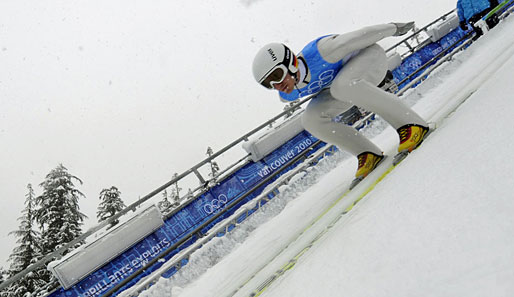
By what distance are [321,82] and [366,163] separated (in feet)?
3.12

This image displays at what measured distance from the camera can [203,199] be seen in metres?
8.19

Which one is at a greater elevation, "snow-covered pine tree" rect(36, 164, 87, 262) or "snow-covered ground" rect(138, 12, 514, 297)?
"snow-covered pine tree" rect(36, 164, 87, 262)

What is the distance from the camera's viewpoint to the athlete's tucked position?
3.22 meters

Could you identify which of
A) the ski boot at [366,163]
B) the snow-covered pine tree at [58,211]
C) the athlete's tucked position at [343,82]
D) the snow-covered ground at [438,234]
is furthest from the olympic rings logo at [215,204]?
the snow-covered pine tree at [58,211]

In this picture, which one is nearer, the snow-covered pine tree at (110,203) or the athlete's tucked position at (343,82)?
the athlete's tucked position at (343,82)

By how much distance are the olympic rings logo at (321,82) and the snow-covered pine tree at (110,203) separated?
25.1 m

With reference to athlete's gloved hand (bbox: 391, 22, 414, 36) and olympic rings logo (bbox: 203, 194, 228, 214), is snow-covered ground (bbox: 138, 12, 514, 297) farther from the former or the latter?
olympic rings logo (bbox: 203, 194, 228, 214)

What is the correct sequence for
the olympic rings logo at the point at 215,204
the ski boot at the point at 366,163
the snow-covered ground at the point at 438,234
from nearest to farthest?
the snow-covered ground at the point at 438,234 < the ski boot at the point at 366,163 < the olympic rings logo at the point at 215,204

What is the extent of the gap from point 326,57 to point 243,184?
18.7ft

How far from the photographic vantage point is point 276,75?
10.7 ft

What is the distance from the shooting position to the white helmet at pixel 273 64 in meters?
3.25

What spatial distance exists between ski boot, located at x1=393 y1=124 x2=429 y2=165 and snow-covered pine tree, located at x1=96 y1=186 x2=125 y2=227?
25.8m

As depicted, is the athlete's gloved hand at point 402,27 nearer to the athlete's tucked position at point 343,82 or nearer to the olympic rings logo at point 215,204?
the athlete's tucked position at point 343,82

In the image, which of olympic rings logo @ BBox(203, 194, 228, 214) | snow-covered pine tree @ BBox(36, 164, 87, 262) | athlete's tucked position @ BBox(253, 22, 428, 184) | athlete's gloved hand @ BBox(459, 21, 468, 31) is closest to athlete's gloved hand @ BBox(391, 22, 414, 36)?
athlete's tucked position @ BBox(253, 22, 428, 184)
